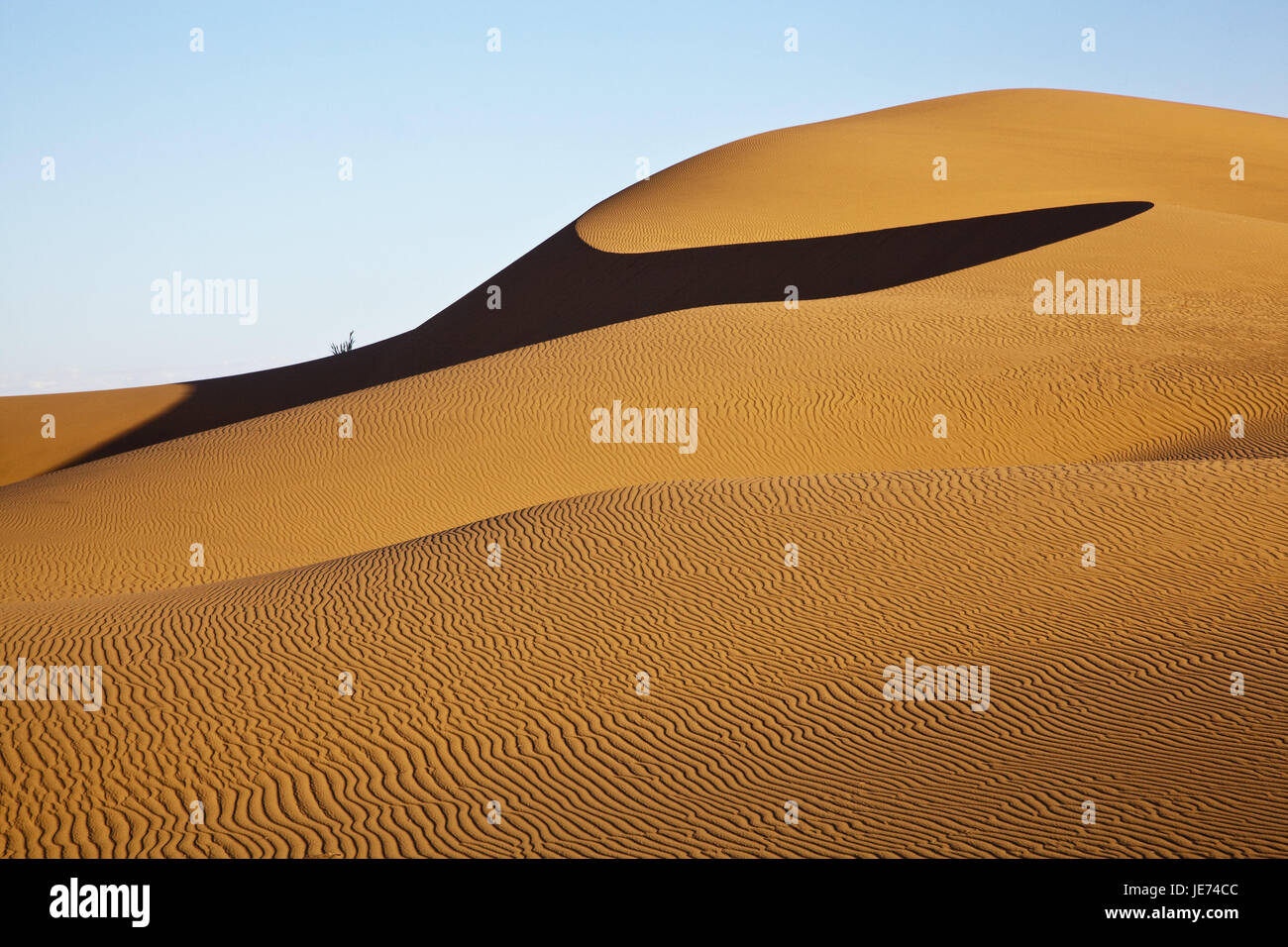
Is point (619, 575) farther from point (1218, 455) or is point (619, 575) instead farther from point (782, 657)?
point (1218, 455)

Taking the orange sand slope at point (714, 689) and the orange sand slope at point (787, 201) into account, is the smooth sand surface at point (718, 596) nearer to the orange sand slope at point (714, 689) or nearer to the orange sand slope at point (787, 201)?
the orange sand slope at point (714, 689)

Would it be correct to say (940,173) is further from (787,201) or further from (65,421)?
(65,421)

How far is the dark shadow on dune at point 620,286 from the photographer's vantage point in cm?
3888

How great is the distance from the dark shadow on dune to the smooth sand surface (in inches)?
300

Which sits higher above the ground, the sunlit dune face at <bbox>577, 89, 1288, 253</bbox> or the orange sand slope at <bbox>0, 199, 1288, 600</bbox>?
the sunlit dune face at <bbox>577, 89, 1288, 253</bbox>

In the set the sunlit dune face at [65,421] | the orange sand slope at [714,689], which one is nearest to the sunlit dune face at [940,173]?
the sunlit dune face at [65,421]

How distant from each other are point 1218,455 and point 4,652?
59.2 ft

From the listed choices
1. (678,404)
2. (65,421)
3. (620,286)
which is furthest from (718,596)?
(65,421)

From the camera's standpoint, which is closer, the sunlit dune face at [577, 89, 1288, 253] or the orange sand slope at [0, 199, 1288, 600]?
the orange sand slope at [0, 199, 1288, 600]

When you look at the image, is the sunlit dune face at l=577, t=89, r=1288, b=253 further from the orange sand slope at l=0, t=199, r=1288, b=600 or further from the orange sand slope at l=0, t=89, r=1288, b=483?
the orange sand slope at l=0, t=199, r=1288, b=600

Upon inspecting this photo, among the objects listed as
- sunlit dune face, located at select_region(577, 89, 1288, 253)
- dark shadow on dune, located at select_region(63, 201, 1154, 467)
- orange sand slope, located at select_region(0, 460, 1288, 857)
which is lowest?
orange sand slope, located at select_region(0, 460, 1288, 857)

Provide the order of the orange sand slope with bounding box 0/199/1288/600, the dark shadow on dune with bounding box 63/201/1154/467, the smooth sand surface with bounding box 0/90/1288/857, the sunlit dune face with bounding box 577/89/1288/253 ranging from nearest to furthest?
the smooth sand surface with bounding box 0/90/1288/857
the orange sand slope with bounding box 0/199/1288/600
the dark shadow on dune with bounding box 63/201/1154/467
the sunlit dune face with bounding box 577/89/1288/253

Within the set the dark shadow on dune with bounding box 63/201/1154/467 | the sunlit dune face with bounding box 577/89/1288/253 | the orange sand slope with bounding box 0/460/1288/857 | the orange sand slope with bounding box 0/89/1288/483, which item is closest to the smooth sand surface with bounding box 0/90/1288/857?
the orange sand slope with bounding box 0/460/1288/857

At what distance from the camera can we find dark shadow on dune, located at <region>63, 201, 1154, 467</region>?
128 ft
